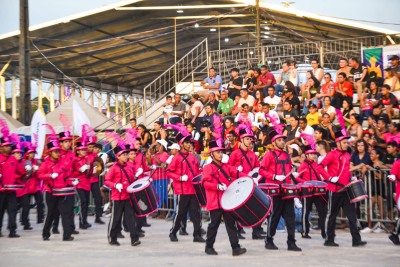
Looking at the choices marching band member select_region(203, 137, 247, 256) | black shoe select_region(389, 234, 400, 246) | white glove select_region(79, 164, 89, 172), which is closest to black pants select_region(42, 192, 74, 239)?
white glove select_region(79, 164, 89, 172)

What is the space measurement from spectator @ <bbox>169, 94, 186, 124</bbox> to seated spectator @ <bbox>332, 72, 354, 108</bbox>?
16.0ft

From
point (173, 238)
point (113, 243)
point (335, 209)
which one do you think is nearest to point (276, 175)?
point (335, 209)

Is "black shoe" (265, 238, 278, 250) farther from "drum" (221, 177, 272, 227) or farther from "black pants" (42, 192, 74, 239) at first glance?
"black pants" (42, 192, 74, 239)

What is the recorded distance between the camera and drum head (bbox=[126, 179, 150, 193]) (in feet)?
42.3

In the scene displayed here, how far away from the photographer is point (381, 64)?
20.0 metres

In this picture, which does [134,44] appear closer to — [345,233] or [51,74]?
[51,74]

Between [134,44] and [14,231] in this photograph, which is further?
[134,44]

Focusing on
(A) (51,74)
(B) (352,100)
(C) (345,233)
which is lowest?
(C) (345,233)

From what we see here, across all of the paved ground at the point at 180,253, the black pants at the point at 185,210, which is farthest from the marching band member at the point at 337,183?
the black pants at the point at 185,210

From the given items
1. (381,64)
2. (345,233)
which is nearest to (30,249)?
(345,233)

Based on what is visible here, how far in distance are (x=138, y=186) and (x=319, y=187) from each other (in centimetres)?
328

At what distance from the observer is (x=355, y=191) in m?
12.2

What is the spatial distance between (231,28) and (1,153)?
1642 centimetres

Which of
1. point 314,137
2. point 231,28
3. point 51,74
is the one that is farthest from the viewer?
point 51,74
